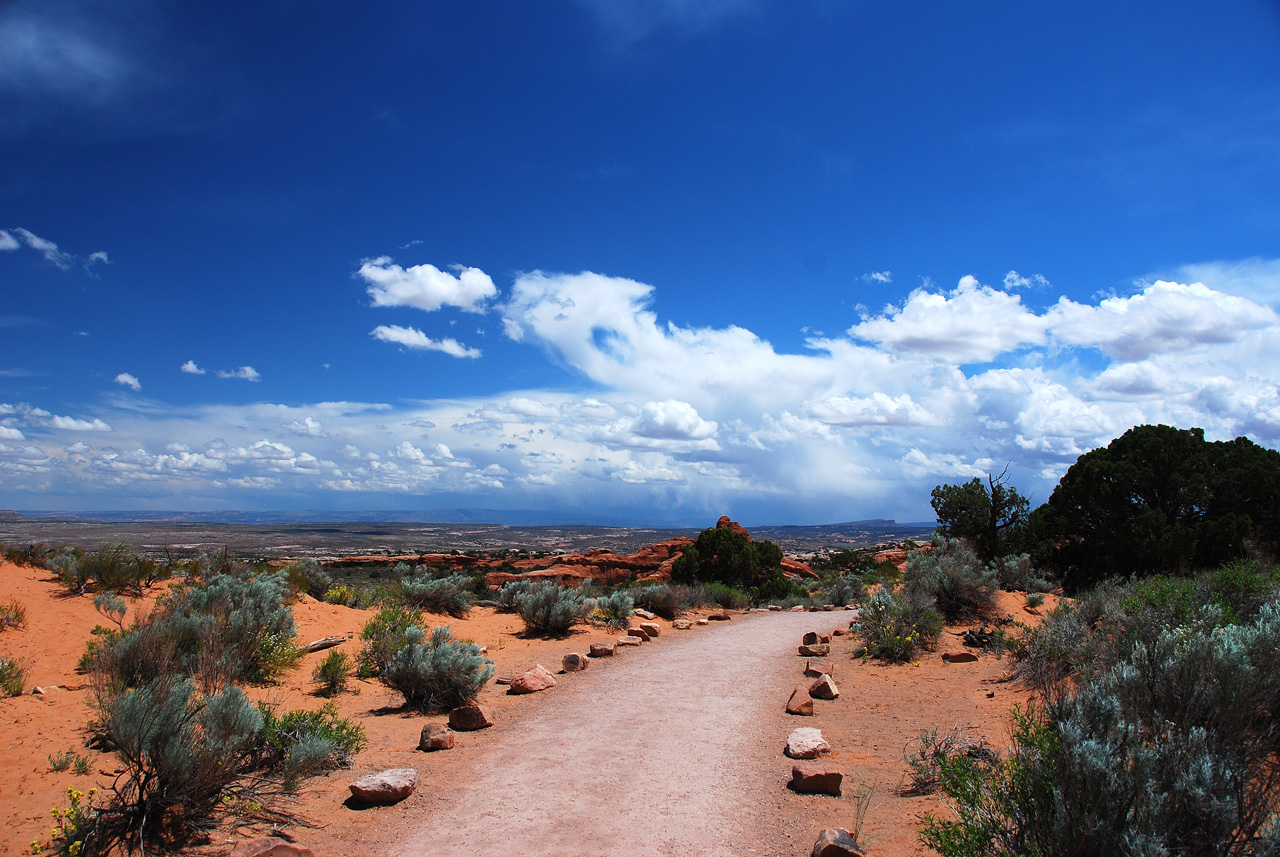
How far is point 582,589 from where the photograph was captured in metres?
18.8

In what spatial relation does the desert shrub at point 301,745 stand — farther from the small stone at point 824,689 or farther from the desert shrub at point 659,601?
the desert shrub at point 659,601

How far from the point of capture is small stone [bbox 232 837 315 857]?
4.12 m

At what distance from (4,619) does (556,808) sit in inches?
403

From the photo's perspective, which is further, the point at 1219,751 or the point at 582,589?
the point at 582,589

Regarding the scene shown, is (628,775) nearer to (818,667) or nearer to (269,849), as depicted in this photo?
(269,849)

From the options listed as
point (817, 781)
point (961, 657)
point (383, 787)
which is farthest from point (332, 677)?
point (961, 657)

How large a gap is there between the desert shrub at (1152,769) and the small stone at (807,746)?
2.29m

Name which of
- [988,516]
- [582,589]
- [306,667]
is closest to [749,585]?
[988,516]

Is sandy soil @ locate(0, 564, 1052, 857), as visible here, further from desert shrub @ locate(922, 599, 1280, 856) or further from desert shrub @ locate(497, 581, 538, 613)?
desert shrub @ locate(497, 581, 538, 613)

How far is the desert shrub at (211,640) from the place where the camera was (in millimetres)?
7227

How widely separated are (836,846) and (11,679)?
9386 millimetres

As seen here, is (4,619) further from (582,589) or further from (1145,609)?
(1145,609)

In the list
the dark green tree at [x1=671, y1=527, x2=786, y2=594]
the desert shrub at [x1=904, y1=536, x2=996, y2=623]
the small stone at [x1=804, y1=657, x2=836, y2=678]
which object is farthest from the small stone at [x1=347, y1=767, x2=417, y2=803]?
the dark green tree at [x1=671, y1=527, x2=786, y2=594]

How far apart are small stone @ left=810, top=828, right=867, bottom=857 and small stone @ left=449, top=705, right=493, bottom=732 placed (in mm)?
4987
